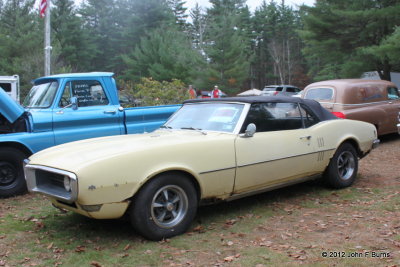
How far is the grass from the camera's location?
12.0 feet

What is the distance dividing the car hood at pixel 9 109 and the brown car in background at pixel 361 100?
6.98 metres

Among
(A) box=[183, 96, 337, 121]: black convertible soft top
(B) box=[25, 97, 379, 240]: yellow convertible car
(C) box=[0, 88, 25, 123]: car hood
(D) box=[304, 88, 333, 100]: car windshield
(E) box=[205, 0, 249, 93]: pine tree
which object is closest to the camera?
(B) box=[25, 97, 379, 240]: yellow convertible car

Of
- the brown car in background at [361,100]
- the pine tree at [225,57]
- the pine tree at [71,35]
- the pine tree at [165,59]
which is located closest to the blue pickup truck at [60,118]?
the brown car in background at [361,100]

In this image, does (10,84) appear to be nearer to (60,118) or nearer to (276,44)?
(60,118)

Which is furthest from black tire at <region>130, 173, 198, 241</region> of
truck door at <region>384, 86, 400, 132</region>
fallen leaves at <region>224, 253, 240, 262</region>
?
truck door at <region>384, 86, 400, 132</region>

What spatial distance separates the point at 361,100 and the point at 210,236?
720 centimetres

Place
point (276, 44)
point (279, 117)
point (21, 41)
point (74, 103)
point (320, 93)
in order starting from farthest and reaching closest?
point (276, 44) → point (21, 41) → point (320, 93) → point (74, 103) → point (279, 117)

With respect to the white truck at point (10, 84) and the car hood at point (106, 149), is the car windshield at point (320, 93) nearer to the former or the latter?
the car hood at point (106, 149)

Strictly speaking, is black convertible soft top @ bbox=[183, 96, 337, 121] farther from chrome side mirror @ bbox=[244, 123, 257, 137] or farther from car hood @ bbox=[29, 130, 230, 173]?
car hood @ bbox=[29, 130, 230, 173]

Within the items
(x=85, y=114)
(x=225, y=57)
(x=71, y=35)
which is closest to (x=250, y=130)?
(x=85, y=114)

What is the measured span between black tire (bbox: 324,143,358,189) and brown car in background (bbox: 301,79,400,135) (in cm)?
Result: 345

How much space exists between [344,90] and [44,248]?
804 cm

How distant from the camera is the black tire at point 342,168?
230 inches

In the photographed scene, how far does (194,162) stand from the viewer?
13.9 feet
